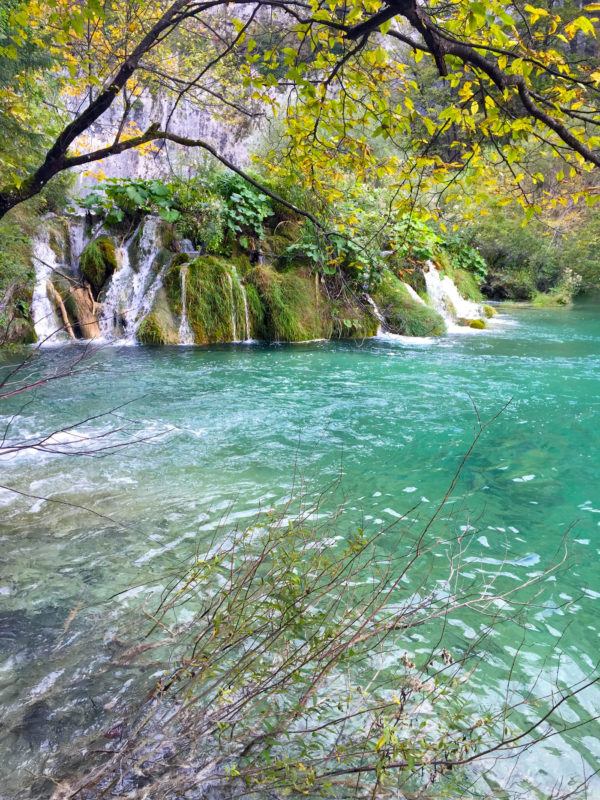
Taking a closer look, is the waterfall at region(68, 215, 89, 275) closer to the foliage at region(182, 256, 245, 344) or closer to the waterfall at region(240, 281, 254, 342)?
the foliage at region(182, 256, 245, 344)

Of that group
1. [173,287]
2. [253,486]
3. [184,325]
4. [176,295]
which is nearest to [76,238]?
[173,287]

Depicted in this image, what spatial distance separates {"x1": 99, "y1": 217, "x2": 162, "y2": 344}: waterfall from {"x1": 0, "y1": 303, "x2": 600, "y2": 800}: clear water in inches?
81.0

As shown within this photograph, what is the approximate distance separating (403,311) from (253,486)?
33.1 feet

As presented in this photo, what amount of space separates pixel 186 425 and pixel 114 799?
5.05m

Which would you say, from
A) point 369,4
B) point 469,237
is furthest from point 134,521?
point 469,237

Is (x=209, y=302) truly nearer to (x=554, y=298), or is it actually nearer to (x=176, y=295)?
(x=176, y=295)

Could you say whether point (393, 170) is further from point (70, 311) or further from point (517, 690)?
point (70, 311)

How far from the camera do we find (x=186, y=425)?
6539mm

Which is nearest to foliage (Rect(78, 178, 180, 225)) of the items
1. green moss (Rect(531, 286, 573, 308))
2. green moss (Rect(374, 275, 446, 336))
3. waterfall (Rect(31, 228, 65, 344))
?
waterfall (Rect(31, 228, 65, 344))

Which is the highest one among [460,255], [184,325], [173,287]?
[460,255]

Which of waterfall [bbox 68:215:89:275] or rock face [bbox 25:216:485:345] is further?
waterfall [bbox 68:215:89:275]

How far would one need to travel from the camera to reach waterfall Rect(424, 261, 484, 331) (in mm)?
15516

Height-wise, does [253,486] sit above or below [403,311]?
below

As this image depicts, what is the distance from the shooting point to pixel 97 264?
12.7 metres
